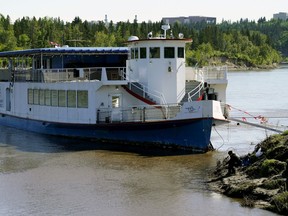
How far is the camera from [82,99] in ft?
99.7

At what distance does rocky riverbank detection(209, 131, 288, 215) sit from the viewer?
1764 cm

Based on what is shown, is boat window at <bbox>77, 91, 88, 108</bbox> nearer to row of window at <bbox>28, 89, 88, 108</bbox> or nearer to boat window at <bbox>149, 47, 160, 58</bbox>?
row of window at <bbox>28, 89, 88, 108</bbox>

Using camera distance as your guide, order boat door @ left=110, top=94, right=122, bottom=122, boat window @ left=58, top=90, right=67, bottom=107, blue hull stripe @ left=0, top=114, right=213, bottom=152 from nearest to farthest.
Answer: blue hull stripe @ left=0, top=114, right=213, bottom=152 → boat door @ left=110, top=94, right=122, bottom=122 → boat window @ left=58, top=90, right=67, bottom=107

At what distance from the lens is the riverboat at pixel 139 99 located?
87.5ft

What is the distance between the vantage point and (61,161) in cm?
2592

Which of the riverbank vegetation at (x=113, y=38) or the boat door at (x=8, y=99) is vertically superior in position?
the riverbank vegetation at (x=113, y=38)

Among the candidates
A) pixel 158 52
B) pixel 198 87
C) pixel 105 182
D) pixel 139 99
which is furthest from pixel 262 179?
pixel 158 52

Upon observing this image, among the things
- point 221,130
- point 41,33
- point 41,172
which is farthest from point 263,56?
point 41,172

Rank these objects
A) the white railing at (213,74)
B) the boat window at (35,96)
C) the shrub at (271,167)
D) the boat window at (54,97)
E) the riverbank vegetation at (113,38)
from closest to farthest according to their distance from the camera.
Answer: the shrub at (271,167) < the white railing at (213,74) < the boat window at (54,97) < the boat window at (35,96) < the riverbank vegetation at (113,38)

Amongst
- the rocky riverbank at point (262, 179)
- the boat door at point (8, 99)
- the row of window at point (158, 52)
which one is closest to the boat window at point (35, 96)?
the boat door at point (8, 99)

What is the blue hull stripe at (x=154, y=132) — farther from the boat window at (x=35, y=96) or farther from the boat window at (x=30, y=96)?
the boat window at (x=30, y=96)

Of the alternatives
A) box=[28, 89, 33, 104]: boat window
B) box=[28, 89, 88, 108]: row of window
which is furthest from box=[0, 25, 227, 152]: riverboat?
box=[28, 89, 33, 104]: boat window

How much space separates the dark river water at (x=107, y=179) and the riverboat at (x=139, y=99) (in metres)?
0.77

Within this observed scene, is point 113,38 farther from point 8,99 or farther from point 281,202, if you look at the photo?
point 281,202
